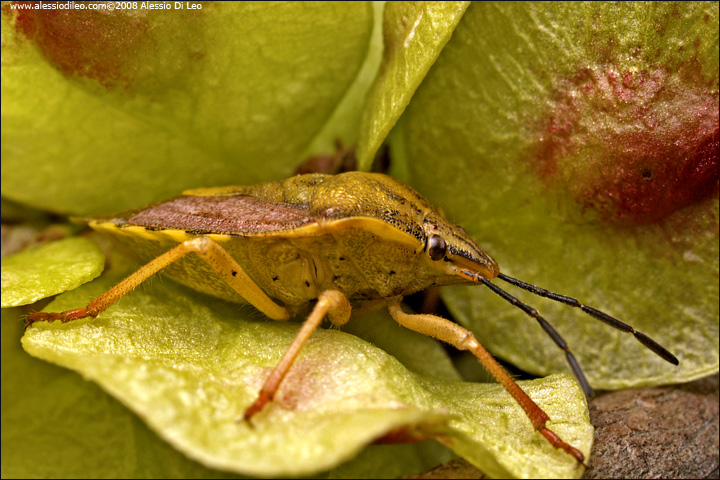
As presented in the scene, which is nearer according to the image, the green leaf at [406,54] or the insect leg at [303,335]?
the insect leg at [303,335]

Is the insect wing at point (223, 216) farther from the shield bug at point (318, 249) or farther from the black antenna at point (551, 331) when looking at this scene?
the black antenna at point (551, 331)

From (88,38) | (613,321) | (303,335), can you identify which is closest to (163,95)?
(88,38)

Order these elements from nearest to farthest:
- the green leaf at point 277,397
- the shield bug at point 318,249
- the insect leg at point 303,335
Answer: the green leaf at point 277,397, the insect leg at point 303,335, the shield bug at point 318,249

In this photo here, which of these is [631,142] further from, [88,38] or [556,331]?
[88,38]

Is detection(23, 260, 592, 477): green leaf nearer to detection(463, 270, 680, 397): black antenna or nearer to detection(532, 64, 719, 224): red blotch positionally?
detection(463, 270, 680, 397): black antenna

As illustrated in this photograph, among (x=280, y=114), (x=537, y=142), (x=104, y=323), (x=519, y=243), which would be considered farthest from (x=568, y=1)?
(x=104, y=323)

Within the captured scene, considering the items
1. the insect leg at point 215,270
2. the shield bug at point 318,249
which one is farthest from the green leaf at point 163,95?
the insect leg at point 215,270

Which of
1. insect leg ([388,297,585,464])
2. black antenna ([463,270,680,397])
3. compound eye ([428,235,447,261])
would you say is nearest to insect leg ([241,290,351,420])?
insect leg ([388,297,585,464])
